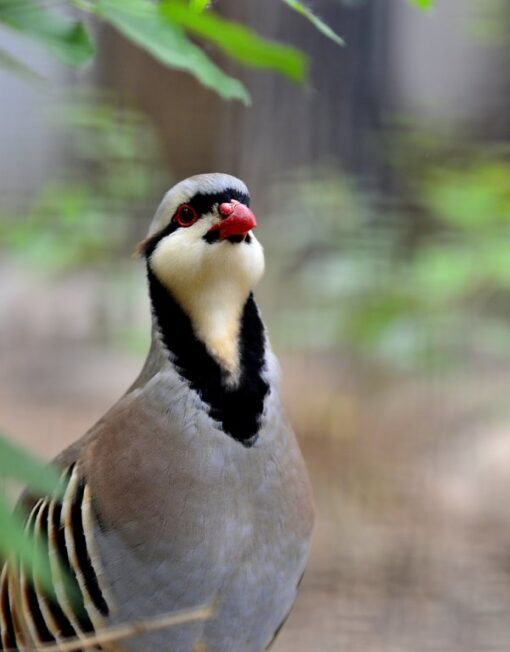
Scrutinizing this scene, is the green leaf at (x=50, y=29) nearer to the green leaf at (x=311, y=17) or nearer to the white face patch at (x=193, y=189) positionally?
the green leaf at (x=311, y=17)

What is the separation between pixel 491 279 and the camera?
3922 millimetres

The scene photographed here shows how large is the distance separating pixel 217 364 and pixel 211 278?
13 centimetres

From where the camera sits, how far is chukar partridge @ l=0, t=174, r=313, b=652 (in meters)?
1.62

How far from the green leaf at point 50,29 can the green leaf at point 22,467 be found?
0.98 feet

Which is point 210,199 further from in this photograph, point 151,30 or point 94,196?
point 94,196

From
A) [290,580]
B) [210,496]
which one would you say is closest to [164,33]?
[210,496]

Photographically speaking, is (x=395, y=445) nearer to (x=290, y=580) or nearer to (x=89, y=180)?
(x=89, y=180)

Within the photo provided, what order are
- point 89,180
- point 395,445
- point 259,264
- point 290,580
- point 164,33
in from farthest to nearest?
point 89,180, point 395,445, point 290,580, point 259,264, point 164,33

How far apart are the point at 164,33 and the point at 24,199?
3821 mm

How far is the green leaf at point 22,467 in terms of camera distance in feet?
2.00

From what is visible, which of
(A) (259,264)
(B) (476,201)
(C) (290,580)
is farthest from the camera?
(B) (476,201)

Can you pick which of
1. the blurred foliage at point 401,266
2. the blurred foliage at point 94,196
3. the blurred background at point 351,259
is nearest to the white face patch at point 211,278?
the blurred background at point 351,259

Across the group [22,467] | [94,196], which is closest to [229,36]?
[22,467]

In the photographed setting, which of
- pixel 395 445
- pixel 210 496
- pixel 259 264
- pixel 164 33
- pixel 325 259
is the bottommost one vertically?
pixel 395 445
